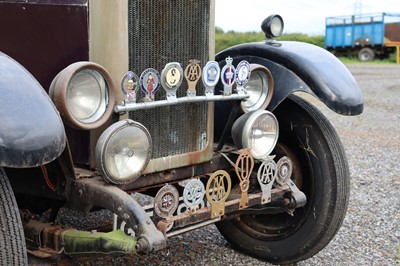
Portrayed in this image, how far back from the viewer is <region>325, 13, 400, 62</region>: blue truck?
29531 millimetres

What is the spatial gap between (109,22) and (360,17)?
29.7 meters

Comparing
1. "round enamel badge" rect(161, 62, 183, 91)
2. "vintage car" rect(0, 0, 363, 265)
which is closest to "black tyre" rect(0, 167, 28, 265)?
"vintage car" rect(0, 0, 363, 265)

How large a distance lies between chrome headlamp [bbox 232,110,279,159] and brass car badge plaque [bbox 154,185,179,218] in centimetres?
60

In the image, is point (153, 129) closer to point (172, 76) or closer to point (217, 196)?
point (172, 76)

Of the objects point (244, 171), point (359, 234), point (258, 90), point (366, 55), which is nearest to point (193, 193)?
point (244, 171)

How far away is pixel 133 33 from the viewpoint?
9.16 feet

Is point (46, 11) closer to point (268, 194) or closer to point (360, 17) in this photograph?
point (268, 194)

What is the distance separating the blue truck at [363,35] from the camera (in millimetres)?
29531

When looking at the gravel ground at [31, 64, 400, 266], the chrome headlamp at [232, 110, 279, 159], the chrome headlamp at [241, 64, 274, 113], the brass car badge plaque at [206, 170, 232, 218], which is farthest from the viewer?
the gravel ground at [31, 64, 400, 266]

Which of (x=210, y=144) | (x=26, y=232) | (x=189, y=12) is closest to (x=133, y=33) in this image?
(x=189, y=12)

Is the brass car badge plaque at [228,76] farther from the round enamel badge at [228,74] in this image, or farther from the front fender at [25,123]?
the front fender at [25,123]

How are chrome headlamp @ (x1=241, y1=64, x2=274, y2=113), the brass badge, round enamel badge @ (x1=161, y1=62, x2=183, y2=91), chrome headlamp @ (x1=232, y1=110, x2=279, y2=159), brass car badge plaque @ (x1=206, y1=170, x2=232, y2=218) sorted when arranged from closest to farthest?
round enamel badge @ (x1=161, y1=62, x2=183, y2=91), brass car badge plaque @ (x1=206, y1=170, x2=232, y2=218), the brass badge, chrome headlamp @ (x1=232, y1=110, x2=279, y2=159), chrome headlamp @ (x1=241, y1=64, x2=274, y2=113)

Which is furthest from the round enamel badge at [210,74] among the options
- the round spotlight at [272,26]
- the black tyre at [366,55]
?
the black tyre at [366,55]

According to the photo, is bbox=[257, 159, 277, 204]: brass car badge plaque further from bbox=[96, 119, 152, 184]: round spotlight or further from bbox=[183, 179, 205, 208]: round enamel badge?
bbox=[96, 119, 152, 184]: round spotlight
